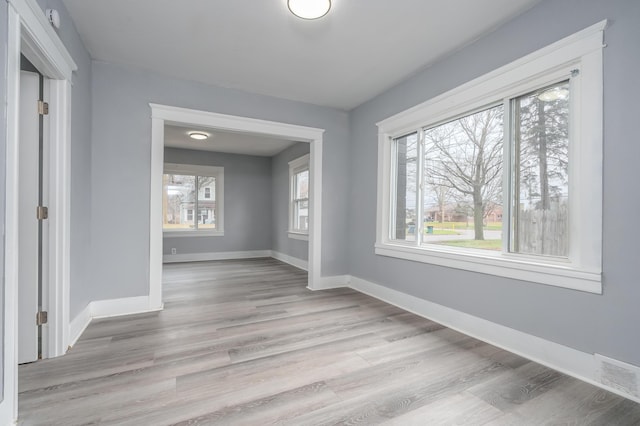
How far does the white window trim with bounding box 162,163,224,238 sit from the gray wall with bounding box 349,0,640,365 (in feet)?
17.4

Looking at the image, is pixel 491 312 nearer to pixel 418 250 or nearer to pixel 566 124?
pixel 418 250

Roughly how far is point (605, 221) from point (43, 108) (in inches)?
152

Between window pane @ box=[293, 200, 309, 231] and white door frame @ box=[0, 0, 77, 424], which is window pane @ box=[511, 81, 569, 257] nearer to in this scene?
white door frame @ box=[0, 0, 77, 424]

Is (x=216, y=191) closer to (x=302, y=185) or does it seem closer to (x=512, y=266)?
(x=302, y=185)

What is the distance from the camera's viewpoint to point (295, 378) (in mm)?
1906

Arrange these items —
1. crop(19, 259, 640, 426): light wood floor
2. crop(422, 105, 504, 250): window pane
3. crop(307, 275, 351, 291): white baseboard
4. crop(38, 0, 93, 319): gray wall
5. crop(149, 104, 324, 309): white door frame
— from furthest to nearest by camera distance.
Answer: crop(307, 275, 351, 291): white baseboard → crop(149, 104, 324, 309): white door frame → crop(422, 105, 504, 250): window pane → crop(38, 0, 93, 319): gray wall → crop(19, 259, 640, 426): light wood floor

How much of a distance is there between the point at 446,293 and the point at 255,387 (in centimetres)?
197

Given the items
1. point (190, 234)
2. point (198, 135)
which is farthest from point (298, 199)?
point (190, 234)

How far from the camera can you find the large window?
605 centimetres

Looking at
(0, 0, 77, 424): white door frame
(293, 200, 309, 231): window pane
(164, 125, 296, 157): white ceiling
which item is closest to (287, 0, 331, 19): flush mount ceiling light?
(0, 0, 77, 424): white door frame

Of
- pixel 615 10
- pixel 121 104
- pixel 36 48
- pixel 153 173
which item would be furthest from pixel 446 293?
pixel 121 104

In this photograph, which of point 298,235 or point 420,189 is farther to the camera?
point 298,235

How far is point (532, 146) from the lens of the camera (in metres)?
2.29

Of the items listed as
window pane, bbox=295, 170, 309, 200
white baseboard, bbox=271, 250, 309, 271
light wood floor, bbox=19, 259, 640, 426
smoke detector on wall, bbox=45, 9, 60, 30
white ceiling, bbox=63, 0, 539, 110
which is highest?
white ceiling, bbox=63, 0, 539, 110
